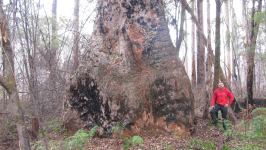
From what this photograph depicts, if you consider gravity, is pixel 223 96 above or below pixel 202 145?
above

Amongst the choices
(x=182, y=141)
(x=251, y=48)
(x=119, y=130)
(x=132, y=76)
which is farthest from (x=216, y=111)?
(x=251, y=48)

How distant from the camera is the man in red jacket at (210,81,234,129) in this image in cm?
1112

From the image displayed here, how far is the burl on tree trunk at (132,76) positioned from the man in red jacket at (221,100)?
1.16m

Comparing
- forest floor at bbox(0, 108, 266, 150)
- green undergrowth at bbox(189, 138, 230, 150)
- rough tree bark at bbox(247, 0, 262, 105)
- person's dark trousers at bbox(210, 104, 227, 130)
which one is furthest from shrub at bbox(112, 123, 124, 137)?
rough tree bark at bbox(247, 0, 262, 105)

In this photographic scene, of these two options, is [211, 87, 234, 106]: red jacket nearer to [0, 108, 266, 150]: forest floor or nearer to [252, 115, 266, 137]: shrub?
[0, 108, 266, 150]: forest floor

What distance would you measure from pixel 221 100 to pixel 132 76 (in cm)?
266

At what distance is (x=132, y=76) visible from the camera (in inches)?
400

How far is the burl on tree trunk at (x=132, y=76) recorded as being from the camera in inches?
390

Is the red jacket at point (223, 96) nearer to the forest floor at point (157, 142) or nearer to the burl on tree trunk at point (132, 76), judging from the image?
the forest floor at point (157, 142)

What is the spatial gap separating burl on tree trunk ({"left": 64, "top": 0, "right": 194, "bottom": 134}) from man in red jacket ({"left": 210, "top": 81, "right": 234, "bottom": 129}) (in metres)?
1.16

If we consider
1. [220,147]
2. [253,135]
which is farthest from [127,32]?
[253,135]

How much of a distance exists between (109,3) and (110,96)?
2487 millimetres

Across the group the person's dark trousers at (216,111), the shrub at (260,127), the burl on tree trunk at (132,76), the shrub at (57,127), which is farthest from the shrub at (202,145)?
the shrub at (57,127)

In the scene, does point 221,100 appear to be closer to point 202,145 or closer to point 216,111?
point 216,111
